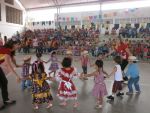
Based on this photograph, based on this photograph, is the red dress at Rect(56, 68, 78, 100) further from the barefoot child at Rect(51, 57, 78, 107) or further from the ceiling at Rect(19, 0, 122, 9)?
the ceiling at Rect(19, 0, 122, 9)

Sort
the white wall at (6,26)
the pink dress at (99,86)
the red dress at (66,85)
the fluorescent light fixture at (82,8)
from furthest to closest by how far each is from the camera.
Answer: the white wall at (6,26), the fluorescent light fixture at (82,8), the pink dress at (99,86), the red dress at (66,85)

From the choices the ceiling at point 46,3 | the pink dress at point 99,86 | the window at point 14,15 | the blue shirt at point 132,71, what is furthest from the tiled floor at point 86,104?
the window at point 14,15

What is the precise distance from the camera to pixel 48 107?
473cm

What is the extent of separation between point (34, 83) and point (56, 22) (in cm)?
1967

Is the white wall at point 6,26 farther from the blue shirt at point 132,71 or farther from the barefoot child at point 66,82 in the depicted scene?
the barefoot child at point 66,82

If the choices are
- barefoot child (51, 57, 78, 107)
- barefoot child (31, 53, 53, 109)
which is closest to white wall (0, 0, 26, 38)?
barefoot child (31, 53, 53, 109)

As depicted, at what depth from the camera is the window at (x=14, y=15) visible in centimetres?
2406

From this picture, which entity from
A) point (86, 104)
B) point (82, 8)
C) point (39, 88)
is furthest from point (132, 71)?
point (82, 8)

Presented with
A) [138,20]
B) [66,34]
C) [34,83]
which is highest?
[138,20]

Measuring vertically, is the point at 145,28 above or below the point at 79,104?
above

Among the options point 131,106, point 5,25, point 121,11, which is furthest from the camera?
point 5,25

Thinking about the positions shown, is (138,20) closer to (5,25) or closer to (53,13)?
(53,13)

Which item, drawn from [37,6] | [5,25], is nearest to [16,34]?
[5,25]

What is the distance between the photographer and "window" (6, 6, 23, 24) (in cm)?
2406
